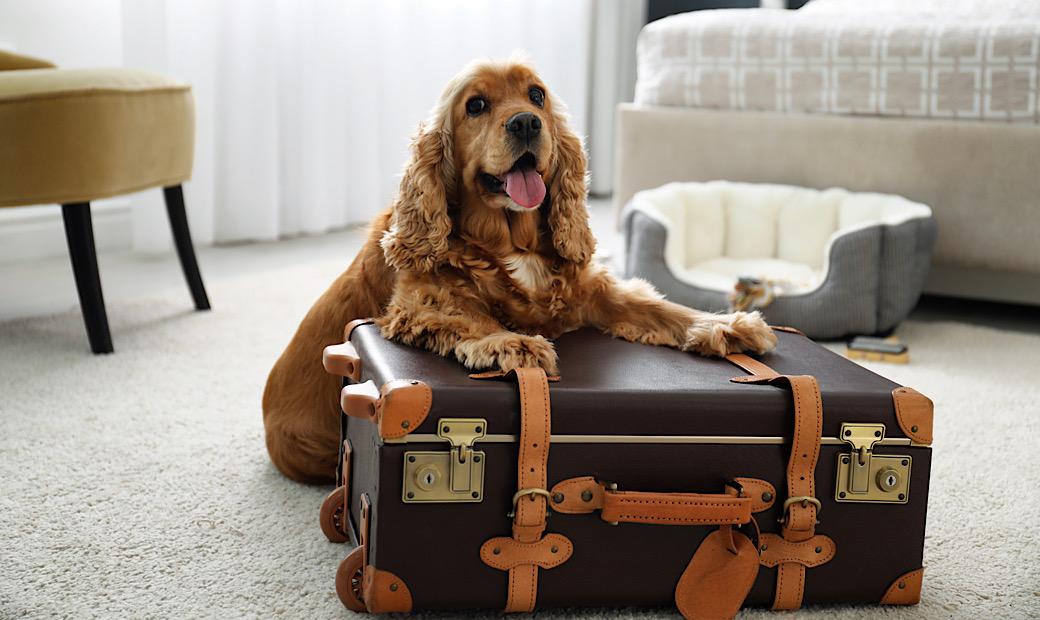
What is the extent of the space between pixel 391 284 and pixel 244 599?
51 cm

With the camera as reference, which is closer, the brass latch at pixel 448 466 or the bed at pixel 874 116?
the brass latch at pixel 448 466

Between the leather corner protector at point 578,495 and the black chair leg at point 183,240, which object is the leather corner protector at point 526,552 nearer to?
the leather corner protector at point 578,495

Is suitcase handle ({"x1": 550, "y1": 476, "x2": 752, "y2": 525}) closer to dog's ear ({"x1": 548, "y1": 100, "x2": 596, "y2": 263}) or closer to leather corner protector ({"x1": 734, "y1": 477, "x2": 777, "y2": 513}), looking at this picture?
leather corner protector ({"x1": 734, "y1": 477, "x2": 777, "y2": 513})

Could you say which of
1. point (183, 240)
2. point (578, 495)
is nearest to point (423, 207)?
point (578, 495)

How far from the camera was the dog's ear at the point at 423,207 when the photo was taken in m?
1.36

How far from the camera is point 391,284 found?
1.43 meters

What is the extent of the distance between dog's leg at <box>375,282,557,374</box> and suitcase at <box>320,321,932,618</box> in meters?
0.03

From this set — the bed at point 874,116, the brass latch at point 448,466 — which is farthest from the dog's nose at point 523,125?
the bed at point 874,116

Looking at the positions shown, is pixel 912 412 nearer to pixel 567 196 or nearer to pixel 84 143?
pixel 567 196

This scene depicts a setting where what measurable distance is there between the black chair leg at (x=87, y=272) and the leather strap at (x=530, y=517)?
150 centimetres

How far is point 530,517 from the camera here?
43.7 inches

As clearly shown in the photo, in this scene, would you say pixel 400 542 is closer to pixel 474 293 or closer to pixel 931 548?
pixel 474 293

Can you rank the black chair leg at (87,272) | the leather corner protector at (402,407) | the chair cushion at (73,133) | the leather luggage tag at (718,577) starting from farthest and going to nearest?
the black chair leg at (87,272) → the chair cushion at (73,133) → the leather luggage tag at (718,577) → the leather corner protector at (402,407)

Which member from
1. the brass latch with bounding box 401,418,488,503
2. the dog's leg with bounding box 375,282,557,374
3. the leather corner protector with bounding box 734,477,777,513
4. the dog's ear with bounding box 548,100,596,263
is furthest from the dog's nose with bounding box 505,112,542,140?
the leather corner protector with bounding box 734,477,777,513
